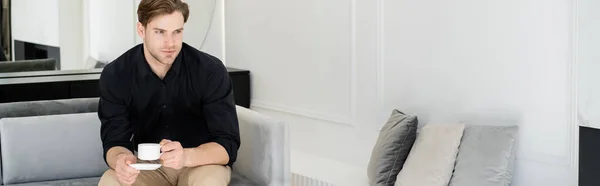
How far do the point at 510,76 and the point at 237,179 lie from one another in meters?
1.09

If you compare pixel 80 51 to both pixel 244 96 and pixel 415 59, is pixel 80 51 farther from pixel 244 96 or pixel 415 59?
pixel 415 59

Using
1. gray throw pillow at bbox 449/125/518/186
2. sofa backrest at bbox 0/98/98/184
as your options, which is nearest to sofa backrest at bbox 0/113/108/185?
sofa backrest at bbox 0/98/98/184

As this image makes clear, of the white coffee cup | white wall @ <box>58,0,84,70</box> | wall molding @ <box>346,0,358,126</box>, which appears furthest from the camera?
white wall @ <box>58,0,84,70</box>

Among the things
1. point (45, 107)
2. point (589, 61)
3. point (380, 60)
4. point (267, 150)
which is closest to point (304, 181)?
point (380, 60)


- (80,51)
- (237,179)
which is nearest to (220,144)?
(237,179)

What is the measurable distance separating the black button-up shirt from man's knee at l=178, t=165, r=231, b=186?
8 centimetres

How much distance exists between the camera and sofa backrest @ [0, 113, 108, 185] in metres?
3.54

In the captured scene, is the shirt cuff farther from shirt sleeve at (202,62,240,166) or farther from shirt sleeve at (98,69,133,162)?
shirt sleeve at (98,69,133,162)

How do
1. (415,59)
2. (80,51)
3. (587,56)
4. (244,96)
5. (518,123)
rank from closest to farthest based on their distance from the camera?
1. (587,56)
2. (518,123)
3. (415,59)
4. (80,51)
5. (244,96)

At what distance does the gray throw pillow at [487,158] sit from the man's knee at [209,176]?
0.87 m

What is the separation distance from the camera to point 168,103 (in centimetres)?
304

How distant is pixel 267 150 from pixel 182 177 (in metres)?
0.33

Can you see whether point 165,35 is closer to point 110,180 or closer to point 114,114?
point 114,114

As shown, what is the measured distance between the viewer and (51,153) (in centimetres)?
359
